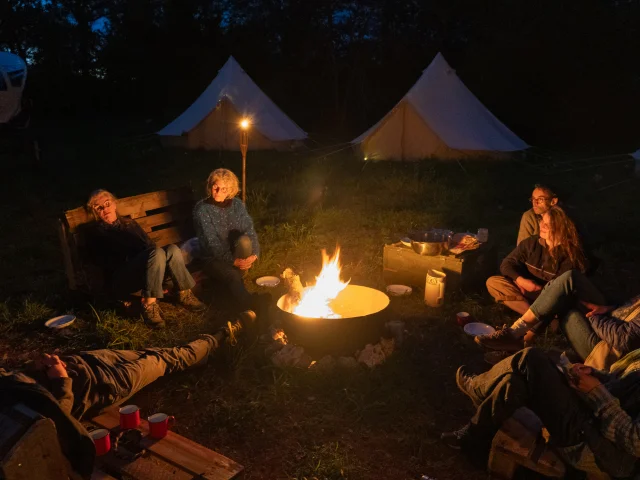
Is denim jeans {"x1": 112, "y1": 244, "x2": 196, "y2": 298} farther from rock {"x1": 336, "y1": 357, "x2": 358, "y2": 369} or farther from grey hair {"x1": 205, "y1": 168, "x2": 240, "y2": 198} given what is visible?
rock {"x1": 336, "y1": 357, "x2": 358, "y2": 369}

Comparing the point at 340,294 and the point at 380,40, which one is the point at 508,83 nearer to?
the point at 380,40

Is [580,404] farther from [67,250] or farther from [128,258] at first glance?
[67,250]

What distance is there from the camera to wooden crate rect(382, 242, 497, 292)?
4930 millimetres

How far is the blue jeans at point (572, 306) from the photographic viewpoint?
3.40 meters

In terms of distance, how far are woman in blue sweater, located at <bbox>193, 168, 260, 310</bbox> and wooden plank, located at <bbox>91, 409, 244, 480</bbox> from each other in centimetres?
210

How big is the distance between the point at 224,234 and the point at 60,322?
5.10 ft

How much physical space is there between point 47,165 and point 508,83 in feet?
44.2

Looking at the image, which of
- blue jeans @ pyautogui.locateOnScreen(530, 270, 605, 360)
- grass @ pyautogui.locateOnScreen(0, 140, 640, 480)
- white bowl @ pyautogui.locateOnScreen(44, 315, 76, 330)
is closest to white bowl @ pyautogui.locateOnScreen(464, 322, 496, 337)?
grass @ pyautogui.locateOnScreen(0, 140, 640, 480)

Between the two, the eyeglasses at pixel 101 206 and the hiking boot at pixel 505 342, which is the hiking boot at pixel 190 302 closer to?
the eyeglasses at pixel 101 206

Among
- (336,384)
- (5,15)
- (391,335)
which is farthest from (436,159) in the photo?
(5,15)

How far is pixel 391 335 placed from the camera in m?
4.22

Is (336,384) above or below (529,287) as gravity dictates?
below

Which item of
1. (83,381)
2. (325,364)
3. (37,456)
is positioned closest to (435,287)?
(325,364)

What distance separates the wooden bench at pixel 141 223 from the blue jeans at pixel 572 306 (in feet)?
11.1
